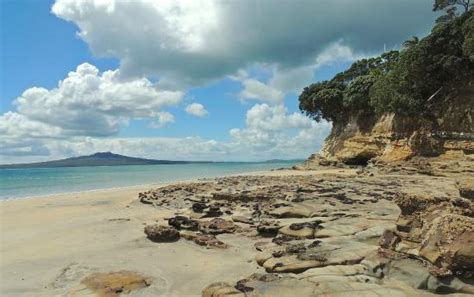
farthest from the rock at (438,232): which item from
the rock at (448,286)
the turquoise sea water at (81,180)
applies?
the turquoise sea water at (81,180)

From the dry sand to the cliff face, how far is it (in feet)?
97.4

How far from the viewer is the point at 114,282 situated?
23.9 ft

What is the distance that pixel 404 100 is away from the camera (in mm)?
38156

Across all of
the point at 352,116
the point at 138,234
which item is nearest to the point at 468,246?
the point at 138,234

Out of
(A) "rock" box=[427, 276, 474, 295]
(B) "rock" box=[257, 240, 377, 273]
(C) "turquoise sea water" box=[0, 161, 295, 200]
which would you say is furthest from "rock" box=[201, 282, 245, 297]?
(C) "turquoise sea water" box=[0, 161, 295, 200]

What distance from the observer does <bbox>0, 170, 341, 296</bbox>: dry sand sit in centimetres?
746

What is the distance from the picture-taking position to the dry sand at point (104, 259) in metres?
7.46

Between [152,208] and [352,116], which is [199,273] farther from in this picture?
[352,116]

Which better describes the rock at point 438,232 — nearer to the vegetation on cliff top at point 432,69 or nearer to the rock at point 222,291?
the rock at point 222,291

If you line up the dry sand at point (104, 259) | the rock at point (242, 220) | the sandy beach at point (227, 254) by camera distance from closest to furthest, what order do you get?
the sandy beach at point (227, 254) → the dry sand at point (104, 259) → the rock at point (242, 220)

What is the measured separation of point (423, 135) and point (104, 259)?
3511 cm

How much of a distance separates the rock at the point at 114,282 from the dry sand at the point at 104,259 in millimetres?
207

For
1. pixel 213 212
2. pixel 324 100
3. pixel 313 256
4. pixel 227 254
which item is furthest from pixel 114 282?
pixel 324 100

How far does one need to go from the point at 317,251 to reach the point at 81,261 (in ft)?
16.1
